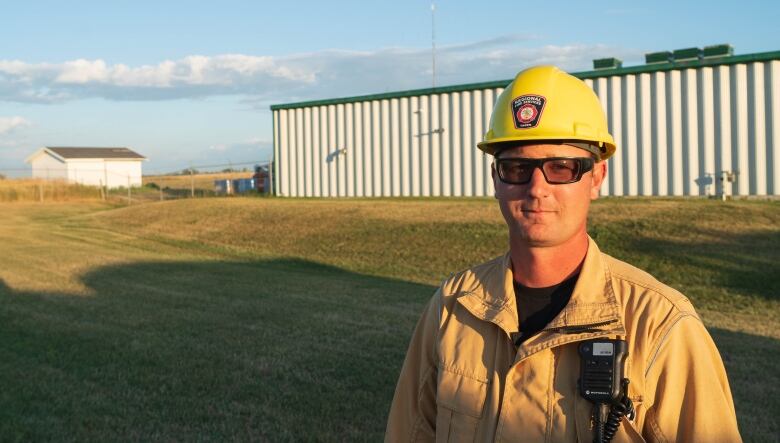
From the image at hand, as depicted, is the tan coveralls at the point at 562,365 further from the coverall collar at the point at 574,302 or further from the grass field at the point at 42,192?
the grass field at the point at 42,192

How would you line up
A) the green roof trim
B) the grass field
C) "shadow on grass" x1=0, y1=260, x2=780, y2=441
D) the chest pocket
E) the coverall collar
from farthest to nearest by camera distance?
the grass field
the green roof trim
"shadow on grass" x1=0, y1=260, x2=780, y2=441
the chest pocket
the coverall collar

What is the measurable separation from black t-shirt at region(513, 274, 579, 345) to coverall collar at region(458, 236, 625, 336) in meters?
0.05

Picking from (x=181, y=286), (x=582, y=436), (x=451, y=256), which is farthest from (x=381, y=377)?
(x=451, y=256)

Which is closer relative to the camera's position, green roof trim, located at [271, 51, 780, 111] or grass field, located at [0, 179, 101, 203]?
green roof trim, located at [271, 51, 780, 111]

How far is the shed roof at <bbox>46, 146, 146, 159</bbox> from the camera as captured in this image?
64.7 meters

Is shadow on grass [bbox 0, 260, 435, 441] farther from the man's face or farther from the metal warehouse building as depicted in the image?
the metal warehouse building

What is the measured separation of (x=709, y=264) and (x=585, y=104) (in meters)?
14.9

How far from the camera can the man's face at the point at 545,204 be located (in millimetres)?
2746

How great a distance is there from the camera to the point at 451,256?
19516 mm

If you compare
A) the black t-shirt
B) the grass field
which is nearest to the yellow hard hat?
the black t-shirt

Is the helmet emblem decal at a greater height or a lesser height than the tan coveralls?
greater

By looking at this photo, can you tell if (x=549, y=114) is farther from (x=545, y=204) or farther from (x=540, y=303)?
(x=540, y=303)

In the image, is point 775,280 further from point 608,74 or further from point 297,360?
point 608,74

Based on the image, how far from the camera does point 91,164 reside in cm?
6419
